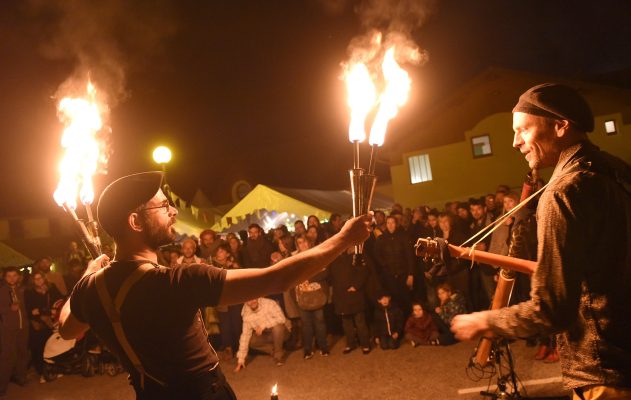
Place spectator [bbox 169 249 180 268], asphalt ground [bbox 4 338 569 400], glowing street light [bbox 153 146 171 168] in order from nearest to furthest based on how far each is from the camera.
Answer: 1. asphalt ground [bbox 4 338 569 400]
2. spectator [bbox 169 249 180 268]
3. glowing street light [bbox 153 146 171 168]

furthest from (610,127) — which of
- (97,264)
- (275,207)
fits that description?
(97,264)

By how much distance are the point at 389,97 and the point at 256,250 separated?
8089 millimetres

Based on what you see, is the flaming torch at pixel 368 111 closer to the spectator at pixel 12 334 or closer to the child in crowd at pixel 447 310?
the child in crowd at pixel 447 310

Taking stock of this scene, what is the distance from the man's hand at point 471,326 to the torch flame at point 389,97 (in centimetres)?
103

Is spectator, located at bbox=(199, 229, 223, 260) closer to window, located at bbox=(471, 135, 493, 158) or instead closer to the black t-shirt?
the black t-shirt

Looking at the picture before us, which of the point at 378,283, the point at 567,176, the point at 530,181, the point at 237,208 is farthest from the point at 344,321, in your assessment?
the point at 237,208

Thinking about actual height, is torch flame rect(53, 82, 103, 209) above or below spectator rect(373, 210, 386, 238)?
above

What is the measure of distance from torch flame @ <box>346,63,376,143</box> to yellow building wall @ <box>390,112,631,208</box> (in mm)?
19799

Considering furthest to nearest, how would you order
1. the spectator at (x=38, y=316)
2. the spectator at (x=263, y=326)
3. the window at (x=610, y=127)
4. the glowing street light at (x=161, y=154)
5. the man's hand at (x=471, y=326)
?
the window at (x=610, y=127) < the glowing street light at (x=161, y=154) < the spectator at (x=38, y=316) < the spectator at (x=263, y=326) < the man's hand at (x=471, y=326)

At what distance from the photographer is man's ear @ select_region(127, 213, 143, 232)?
2.55m

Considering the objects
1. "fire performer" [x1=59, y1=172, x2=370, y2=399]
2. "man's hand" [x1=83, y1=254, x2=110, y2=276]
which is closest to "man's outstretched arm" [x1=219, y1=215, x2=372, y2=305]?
"fire performer" [x1=59, y1=172, x2=370, y2=399]

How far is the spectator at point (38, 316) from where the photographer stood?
9727 mm

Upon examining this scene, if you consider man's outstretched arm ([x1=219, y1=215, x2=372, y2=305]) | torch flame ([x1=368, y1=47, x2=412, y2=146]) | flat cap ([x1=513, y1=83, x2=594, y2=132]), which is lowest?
man's outstretched arm ([x1=219, y1=215, x2=372, y2=305])

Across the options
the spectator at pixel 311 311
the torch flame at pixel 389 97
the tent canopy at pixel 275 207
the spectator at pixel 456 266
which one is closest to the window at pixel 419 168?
the tent canopy at pixel 275 207
